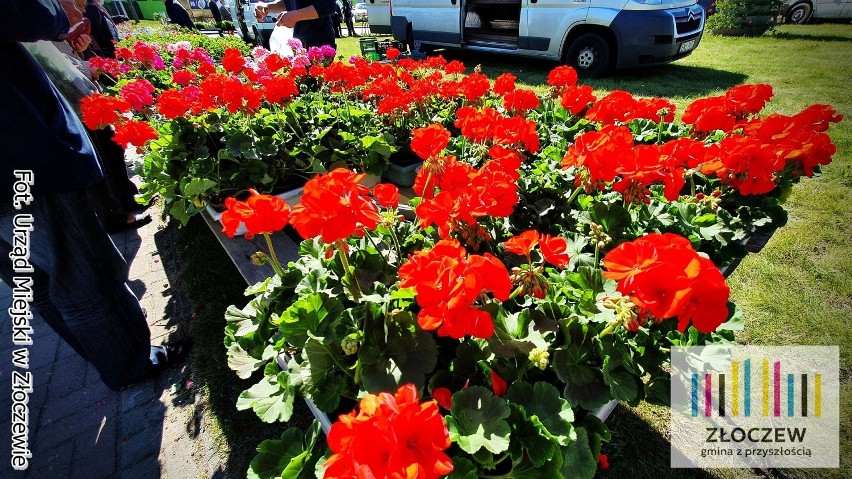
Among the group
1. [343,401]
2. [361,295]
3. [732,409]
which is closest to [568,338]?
[361,295]

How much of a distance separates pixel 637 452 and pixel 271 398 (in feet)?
5.23

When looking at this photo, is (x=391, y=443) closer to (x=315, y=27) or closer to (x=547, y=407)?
(x=547, y=407)

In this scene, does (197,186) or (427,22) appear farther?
(427,22)

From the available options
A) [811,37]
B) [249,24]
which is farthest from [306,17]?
[811,37]

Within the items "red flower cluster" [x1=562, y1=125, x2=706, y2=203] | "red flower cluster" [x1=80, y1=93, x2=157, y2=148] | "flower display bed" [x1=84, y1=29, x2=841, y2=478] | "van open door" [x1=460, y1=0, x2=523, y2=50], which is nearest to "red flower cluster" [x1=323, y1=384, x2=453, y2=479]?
"flower display bed" [x1=84, y1=29, x2=841, y2=478]

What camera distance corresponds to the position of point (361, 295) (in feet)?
3.52

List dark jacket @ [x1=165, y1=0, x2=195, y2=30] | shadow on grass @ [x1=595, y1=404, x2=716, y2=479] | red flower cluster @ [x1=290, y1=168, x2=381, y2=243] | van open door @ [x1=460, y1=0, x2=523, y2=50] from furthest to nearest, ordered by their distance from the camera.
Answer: dark jacket @ [x1=165, y1=0, x2=195, y2=30]
van open door @ [x1=460, y1=0, x2=523, y2=50]
shadow on grass @ [x1=595, y1=404, x2=716, y2=479]
red flower cluster @ [x1=290, y1=168, x2=381, y2=243]

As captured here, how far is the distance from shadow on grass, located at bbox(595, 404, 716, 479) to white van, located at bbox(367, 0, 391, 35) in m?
10.3

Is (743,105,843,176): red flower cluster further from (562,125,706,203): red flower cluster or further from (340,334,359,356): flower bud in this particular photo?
(340,334,359,356): flower bud

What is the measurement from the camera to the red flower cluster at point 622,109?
1.98 metres

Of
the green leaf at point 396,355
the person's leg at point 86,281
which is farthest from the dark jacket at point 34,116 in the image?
the green leaf at point 396,355

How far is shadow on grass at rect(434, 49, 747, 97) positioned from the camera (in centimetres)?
614

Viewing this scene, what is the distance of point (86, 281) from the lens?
1632 millimetres

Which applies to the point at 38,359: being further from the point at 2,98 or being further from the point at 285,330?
the point at 285,330
